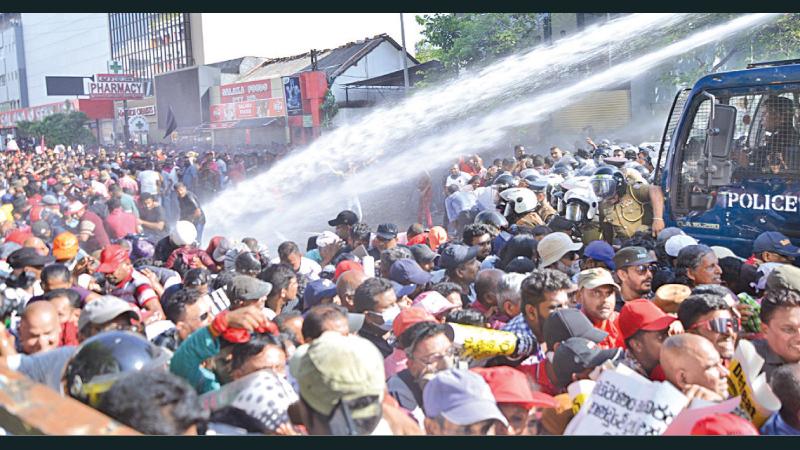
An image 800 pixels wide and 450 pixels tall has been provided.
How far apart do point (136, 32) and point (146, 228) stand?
2525 millimetres

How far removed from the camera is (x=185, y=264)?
680cm

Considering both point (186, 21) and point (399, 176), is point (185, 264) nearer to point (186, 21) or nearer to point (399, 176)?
point (186, 21)

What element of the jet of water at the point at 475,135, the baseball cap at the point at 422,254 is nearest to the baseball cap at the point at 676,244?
the baseball cap at the point at 422,254

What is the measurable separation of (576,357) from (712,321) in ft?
2.34

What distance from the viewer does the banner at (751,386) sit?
313cm

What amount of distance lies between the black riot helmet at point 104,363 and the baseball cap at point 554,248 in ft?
10.8

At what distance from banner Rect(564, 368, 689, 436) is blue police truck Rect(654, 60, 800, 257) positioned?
394cm

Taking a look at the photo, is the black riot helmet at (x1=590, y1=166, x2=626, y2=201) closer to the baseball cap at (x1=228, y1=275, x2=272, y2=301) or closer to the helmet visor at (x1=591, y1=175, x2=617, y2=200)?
the helmet visor at (x1=591, y1=175, x2=617, y2=200)

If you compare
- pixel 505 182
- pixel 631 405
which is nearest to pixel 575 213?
pixel 505 182

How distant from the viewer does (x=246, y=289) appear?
15.2ft

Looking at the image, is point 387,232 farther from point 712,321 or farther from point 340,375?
point 340,375

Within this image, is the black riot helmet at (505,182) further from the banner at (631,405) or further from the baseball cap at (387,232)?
the banner at (631,405)

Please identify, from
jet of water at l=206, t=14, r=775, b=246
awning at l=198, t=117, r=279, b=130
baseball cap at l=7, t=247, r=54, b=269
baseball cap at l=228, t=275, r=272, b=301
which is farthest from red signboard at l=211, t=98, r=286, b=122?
baseball cap at l=228, t=275, r=272, b=301

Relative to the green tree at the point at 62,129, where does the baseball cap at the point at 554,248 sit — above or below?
below
